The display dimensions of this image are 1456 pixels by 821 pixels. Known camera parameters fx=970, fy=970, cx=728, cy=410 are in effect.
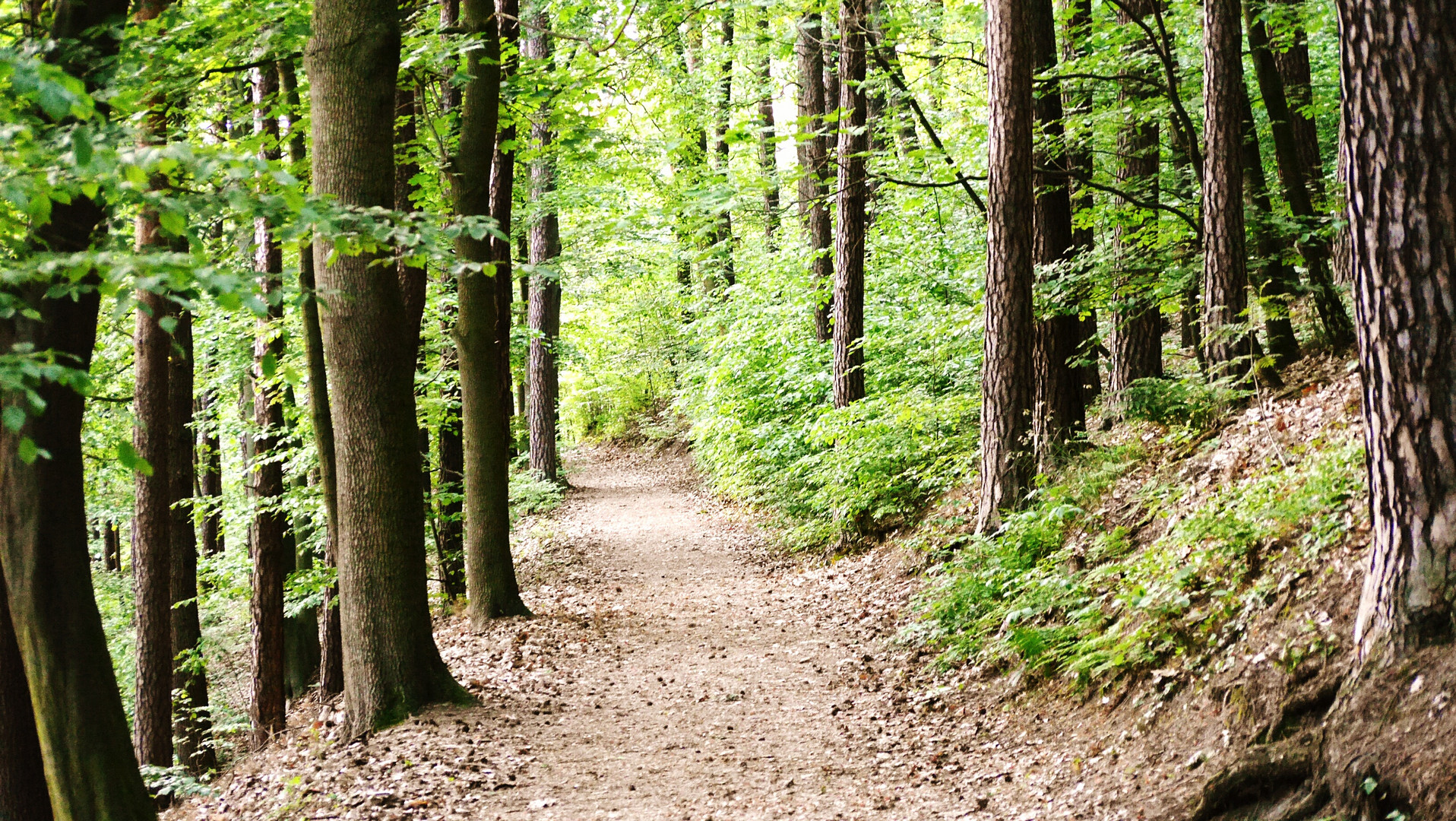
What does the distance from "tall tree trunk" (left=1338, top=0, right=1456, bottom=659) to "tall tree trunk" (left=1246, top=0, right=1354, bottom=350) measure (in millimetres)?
3871

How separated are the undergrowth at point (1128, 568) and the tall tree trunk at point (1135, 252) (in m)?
1.65

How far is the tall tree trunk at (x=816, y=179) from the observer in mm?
14391

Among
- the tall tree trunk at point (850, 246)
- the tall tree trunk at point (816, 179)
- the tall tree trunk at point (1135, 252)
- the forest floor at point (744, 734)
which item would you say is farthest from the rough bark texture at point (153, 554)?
the tall tree trunk at point (1135, 252)

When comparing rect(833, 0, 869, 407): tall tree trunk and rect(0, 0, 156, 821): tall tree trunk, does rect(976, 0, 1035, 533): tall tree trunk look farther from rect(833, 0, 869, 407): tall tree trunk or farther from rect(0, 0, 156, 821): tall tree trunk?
rect(0, 0, 156, 821): tall tree trunk

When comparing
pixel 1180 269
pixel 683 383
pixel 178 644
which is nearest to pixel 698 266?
pixel 683 383

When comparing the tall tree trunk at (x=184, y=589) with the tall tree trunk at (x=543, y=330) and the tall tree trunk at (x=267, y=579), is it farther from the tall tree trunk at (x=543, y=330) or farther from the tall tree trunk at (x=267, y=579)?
the tall tree trunk at (x=543, y=330)

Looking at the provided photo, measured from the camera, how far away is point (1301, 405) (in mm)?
6898

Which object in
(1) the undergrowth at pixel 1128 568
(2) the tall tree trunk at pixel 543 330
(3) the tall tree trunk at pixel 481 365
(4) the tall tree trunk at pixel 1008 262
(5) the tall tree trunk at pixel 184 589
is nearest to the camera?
(1) the undergrowth at pixel 1128 568

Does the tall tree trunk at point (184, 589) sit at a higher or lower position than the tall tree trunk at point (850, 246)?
lower

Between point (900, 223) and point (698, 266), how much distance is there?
9611mm

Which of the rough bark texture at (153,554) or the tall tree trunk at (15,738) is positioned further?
the rough bark texture at (153,554)

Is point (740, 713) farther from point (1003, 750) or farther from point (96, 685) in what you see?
point (96, 685)

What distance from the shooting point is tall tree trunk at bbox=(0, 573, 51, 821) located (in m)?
5.70

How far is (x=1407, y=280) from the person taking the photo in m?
3.72
